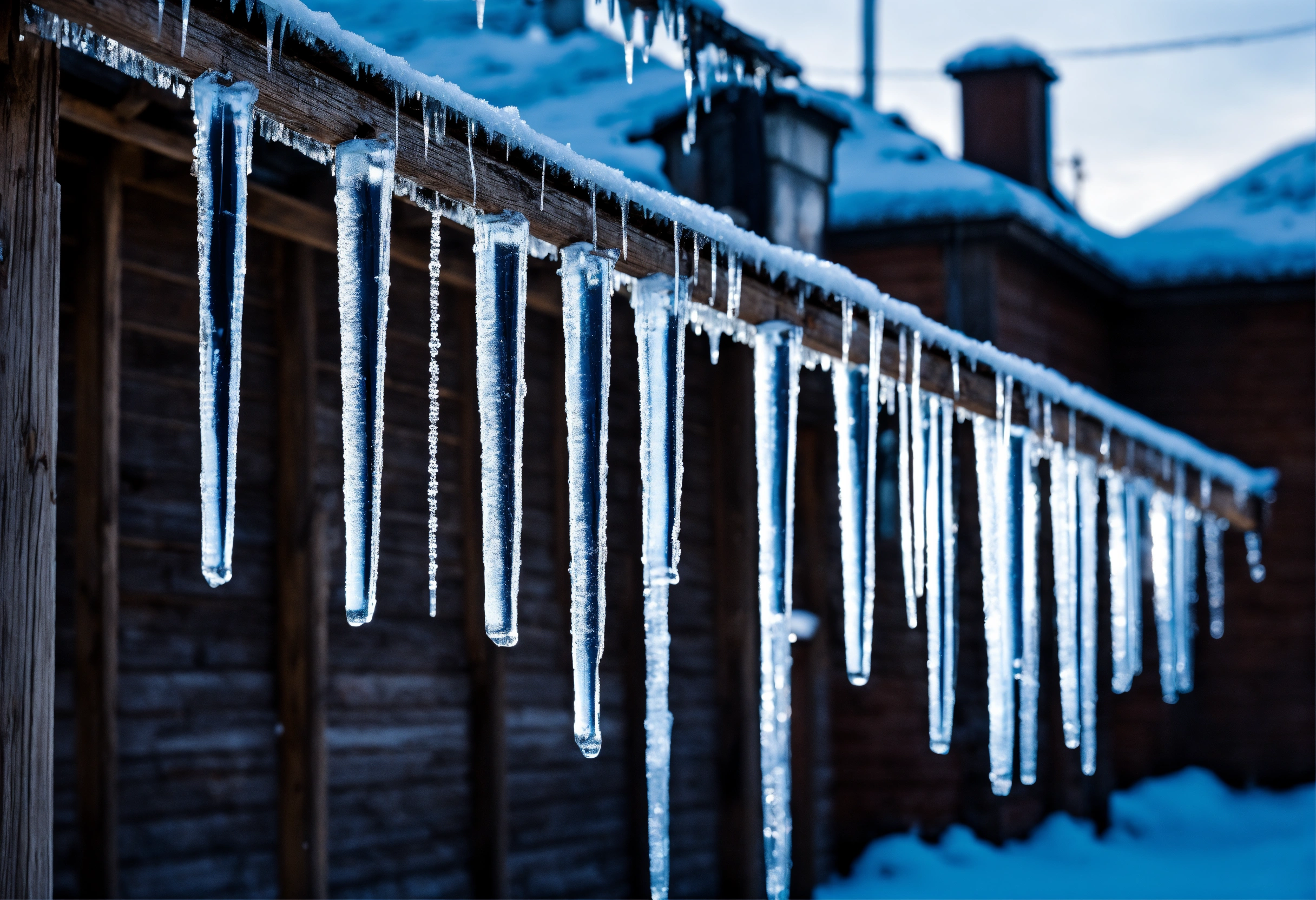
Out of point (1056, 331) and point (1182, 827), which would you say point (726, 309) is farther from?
point (1182, 827)

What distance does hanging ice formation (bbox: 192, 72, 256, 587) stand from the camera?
2.89m

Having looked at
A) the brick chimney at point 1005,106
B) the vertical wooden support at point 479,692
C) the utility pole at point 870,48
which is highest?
the utility pole at point 870,48

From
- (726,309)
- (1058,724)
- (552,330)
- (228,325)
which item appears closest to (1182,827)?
(1058,724)

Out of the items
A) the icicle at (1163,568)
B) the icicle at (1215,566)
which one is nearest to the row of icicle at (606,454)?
the icicle at (1163,568)

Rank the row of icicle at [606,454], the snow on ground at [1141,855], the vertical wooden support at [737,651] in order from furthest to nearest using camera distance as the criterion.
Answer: the snow on ground at [1141,855], the vertical wooden support at [737,651], the row of icicle at [606,454]

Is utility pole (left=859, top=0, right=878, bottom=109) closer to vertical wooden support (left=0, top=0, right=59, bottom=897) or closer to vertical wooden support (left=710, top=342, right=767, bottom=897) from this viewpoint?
vertical wooden support (left=710, top=342, right=767, bottom=897)

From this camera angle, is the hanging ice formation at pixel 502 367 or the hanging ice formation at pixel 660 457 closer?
the hanging ice formation at pixel 502 367

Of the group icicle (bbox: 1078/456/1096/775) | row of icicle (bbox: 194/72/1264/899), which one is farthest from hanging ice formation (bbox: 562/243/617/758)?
icicle (bbox: 1078/456/1096/775)

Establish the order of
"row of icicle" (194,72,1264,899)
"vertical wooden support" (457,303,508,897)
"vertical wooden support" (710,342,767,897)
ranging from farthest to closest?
1. "vertical wooden support" (710,342,767,897)
2. "vertical wooden support" (457,303,508,897)
3. "row of icicle" (194,72,1264,899)

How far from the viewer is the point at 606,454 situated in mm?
4324

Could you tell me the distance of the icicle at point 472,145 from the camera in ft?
11.0

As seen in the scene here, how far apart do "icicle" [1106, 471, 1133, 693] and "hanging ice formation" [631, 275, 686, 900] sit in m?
3.55

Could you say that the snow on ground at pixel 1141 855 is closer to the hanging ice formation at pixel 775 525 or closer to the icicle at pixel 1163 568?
the icicle at pixel 1163 568

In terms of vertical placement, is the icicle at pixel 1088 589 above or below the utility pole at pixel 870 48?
below
